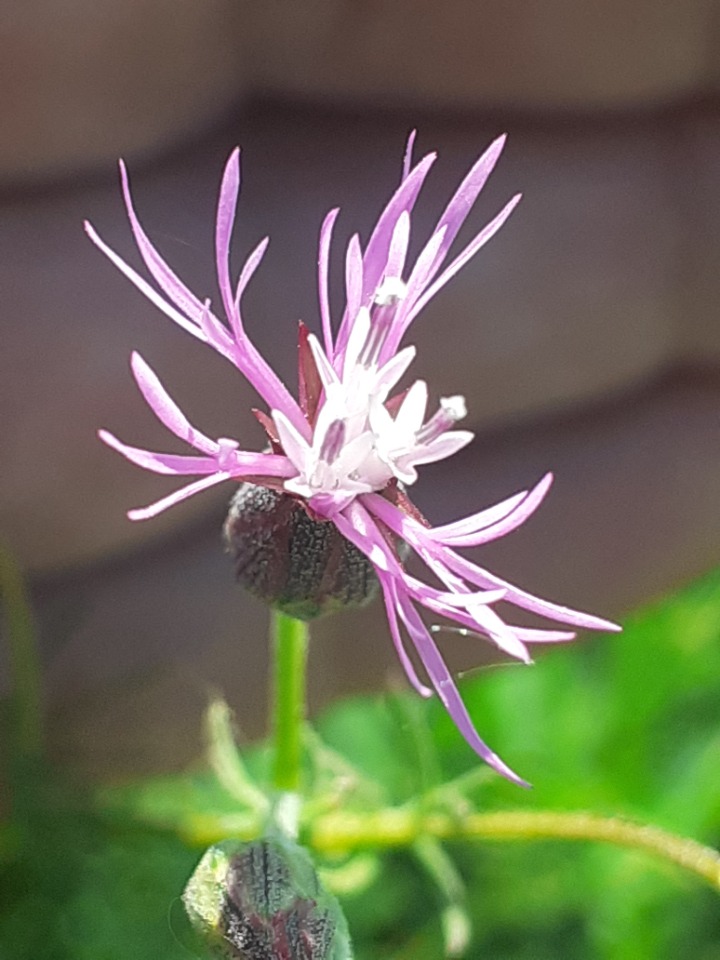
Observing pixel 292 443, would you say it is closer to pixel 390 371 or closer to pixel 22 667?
pixel 390 371

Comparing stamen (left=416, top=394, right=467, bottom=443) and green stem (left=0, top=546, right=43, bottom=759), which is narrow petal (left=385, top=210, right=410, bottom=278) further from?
green stem (left=0, top=546, right=43, bottom=759)

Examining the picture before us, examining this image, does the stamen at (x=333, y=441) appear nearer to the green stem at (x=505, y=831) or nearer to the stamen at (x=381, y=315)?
the stamen at (x=381, y=315)

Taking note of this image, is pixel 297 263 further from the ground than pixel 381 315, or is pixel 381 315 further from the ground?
pixel 297 263

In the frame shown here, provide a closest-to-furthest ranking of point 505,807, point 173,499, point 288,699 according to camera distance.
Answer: point 173,499 → point 288,699 → point 505,807

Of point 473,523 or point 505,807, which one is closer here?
point 473,523

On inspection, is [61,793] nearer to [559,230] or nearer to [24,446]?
[24,446]

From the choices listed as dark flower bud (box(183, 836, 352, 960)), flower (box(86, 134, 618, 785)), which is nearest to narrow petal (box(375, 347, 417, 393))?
flower (box(86, 134, 618, 785))

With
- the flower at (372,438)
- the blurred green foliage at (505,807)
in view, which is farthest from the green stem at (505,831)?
the flower at (372,438)

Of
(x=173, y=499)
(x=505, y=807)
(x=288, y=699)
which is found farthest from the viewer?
(x=505, y=807)

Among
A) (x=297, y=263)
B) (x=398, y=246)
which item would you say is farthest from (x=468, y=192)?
(x=297, y=263)
